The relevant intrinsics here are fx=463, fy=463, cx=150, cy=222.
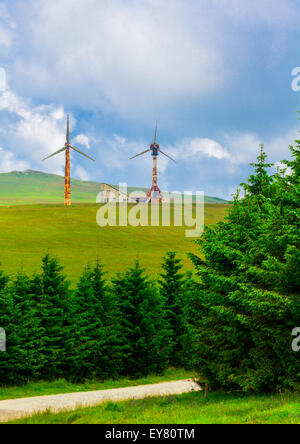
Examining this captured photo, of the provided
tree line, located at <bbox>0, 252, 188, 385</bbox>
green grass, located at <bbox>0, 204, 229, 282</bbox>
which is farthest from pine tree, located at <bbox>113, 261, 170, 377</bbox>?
green grass, located at <bbox>0, 204, 229, 282</bbox>

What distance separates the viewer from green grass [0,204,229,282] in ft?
307

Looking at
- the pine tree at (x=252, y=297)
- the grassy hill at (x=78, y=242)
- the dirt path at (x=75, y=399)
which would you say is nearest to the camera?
the pine tree at (x=252, y=297)

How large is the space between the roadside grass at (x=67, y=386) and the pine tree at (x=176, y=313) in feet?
12.9

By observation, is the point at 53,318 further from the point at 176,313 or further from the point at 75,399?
the point at 176,313

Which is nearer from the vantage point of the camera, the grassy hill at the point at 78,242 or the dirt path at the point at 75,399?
the dirt path at the point at 75,399

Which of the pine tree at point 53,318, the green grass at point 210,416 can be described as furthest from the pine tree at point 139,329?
the green grass at point 210,416

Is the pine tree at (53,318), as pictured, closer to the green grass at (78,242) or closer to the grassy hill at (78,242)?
the green grass at (78,242)

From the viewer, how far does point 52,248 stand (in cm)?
10669

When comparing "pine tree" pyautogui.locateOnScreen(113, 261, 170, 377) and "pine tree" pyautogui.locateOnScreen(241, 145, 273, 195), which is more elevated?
"pine tree" pyautogui.locateOnScreen(241, 145, 273, 195)

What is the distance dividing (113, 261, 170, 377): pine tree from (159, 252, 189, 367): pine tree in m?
3.89

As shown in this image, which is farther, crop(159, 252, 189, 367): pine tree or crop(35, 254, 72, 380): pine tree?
crop(159, 252, 189, 367): pine tree

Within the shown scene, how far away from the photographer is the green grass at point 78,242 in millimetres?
93500

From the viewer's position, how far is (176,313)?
52000mm

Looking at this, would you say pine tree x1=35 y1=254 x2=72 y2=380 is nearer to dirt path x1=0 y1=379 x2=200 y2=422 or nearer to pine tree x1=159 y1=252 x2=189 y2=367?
dirt path x1=0 y1=379 x2=200 y2=422
